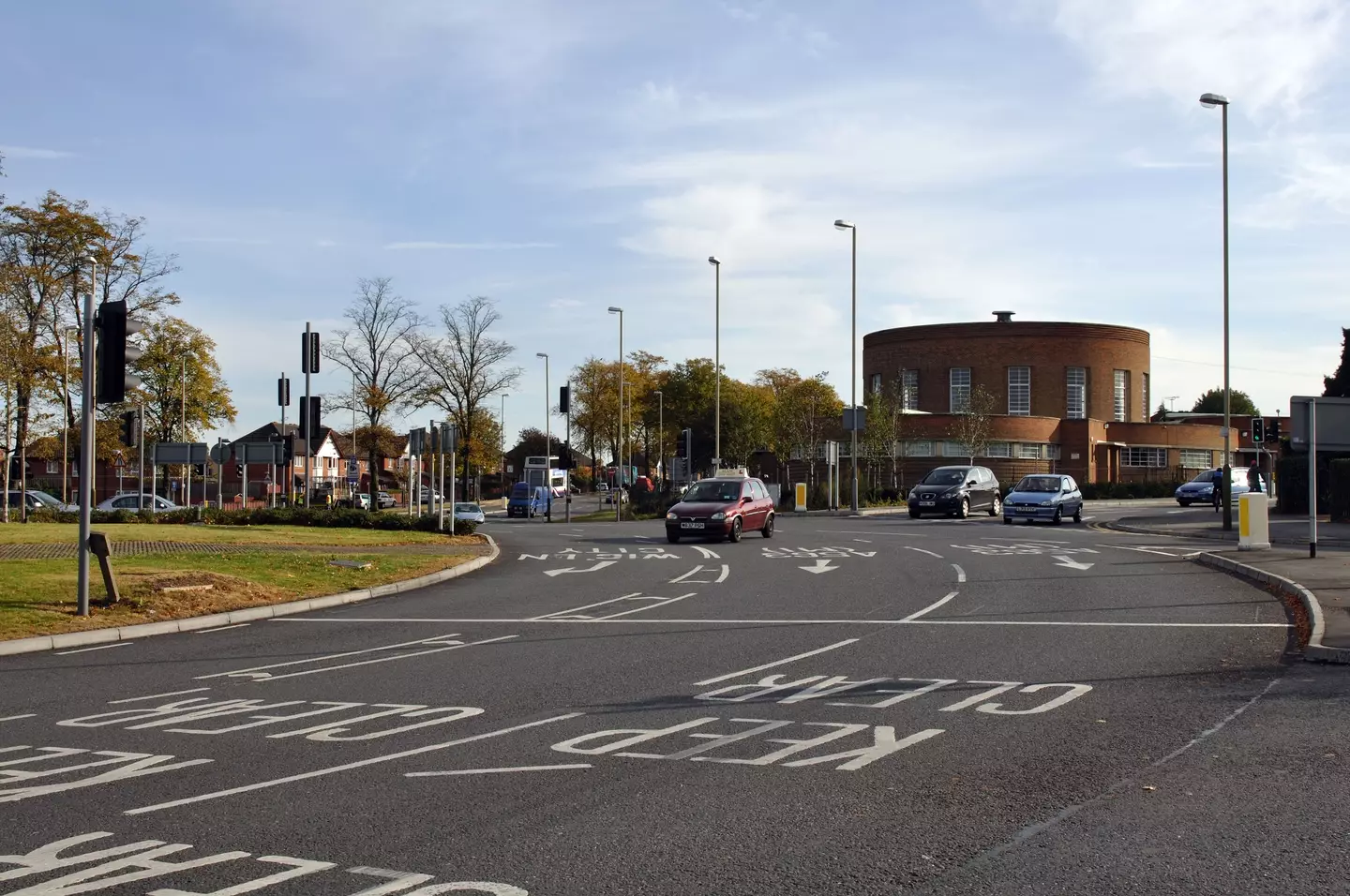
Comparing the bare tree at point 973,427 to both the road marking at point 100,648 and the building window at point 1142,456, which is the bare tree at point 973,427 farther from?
the road marking at point 100,648

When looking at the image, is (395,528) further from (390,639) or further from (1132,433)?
(1132,433)

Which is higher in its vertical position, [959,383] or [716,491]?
[959,383]

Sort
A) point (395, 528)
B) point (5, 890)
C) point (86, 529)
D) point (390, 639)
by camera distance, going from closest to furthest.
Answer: point (5, 890), point (390, 639), point (86, 529), point (395, 528)

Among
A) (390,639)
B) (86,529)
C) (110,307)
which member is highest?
(110,307)

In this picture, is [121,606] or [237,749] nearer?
[237,749]

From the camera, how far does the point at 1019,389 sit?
87312 mm

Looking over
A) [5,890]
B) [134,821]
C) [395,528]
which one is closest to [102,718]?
[134,821]

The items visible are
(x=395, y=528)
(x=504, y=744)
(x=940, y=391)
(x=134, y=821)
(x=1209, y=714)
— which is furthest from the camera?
(x=940, y=391)

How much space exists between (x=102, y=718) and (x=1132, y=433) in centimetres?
8058

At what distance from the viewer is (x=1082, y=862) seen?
5.19m

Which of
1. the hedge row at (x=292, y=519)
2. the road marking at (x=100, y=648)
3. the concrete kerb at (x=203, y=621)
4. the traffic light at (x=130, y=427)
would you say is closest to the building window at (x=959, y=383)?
the hedge row at (x=292, y=519)

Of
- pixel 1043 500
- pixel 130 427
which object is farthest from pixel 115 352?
pixel 1043 500

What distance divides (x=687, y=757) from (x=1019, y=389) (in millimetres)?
83818

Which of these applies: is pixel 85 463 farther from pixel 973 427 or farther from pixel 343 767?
pixel 973 427
